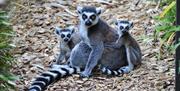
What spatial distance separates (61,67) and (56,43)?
39.8 inches

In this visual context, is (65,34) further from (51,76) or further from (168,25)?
(168,25)

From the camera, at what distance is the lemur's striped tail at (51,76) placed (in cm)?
589

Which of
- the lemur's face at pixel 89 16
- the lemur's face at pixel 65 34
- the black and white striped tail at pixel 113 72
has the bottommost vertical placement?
the black and white striped tail at pixel 113 72

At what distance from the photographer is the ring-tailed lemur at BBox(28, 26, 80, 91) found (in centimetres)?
597

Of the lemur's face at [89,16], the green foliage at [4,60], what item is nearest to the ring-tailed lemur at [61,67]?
the lemur's face at [89,16]

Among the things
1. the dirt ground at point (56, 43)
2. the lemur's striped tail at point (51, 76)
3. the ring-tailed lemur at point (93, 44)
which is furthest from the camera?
the ring-tailed lemur at point (93, 44)

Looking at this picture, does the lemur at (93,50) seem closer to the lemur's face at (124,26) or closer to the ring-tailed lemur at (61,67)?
the ring-tailed lemur at (61,67)

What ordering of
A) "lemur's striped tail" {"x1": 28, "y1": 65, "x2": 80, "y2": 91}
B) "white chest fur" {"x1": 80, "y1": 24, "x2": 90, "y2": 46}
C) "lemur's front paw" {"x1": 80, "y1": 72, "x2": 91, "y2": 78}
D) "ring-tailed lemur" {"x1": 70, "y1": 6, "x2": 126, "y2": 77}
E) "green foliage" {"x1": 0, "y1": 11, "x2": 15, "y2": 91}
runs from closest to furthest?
"green foliage" {"x1": 0, "y1": 11, "x2": 15, "y2": 91}, "lemur's striped tail" {"x1": 28, "y1": 65, "x2": 80, "y2": 91}, "lemur's front paw" {"x1": 80, "y1": 72, "x2": 91, "y2": 78}, "ring-tailed lemur" {"x1": 70, "y1": 6, "x2": 126, "y2": 77}, "white chest fur" {"x1": 80, "y1": 24, "x2": 90, "y2": 46}

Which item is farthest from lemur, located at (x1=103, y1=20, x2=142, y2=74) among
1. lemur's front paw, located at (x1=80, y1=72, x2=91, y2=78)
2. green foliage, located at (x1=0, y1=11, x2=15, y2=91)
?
green foliage, located at (x1=0, y1=11, x2=15, y2=91)

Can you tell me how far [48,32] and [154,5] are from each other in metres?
1.88

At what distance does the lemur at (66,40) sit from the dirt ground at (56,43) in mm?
224

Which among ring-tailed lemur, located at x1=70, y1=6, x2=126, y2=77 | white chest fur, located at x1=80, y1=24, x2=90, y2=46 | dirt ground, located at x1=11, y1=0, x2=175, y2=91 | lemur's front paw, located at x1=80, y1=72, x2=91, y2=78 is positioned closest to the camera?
dirt ground, located at x1=11, y1=0, x2=175, y2=91

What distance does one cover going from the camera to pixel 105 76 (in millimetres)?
6336

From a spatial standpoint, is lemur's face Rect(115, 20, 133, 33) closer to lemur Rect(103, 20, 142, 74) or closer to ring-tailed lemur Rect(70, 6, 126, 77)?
lemur Rect(103, 20, 142, 74)
